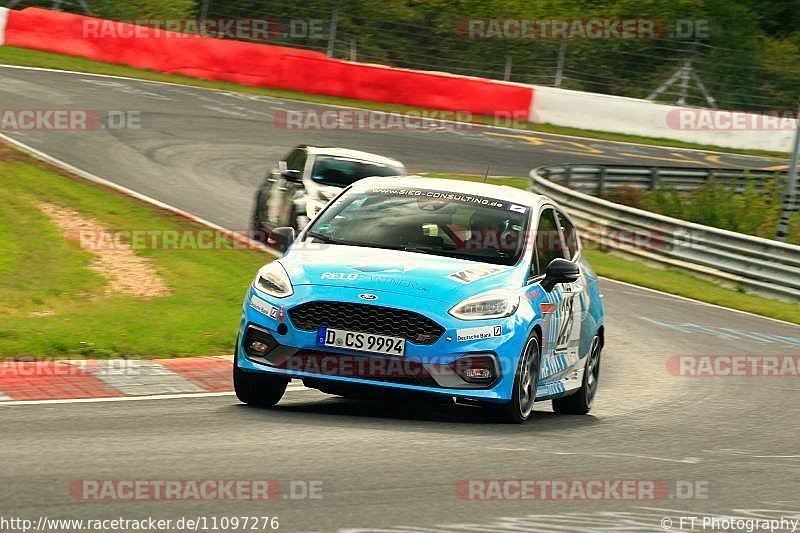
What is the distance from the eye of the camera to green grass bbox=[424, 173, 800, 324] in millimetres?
22531

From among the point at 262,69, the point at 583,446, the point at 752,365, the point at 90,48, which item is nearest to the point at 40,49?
the point at 90,48

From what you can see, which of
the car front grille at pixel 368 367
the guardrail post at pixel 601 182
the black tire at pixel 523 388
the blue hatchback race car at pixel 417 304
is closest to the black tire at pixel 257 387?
the blue hatchback race car at pixel 417 304

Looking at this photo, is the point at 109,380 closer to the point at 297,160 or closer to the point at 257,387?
the point at 257,387

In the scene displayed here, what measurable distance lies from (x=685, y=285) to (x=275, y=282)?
50.6ft

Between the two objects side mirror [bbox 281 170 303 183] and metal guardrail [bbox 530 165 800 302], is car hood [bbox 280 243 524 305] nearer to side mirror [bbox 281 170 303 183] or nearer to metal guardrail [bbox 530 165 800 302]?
side mirror [bbox 281 170 303 183]

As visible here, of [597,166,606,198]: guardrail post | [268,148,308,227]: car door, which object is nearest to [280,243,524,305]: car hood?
[268,148,308,227]: car door

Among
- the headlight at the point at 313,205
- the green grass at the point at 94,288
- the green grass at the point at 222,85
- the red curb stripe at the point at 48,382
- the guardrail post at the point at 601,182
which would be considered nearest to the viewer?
the red curb stripe at the point at 48,382

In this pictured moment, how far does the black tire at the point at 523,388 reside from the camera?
9641 mm

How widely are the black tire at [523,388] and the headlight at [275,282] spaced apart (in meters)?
1.55

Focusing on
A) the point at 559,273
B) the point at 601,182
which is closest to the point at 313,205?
the point at 559,273

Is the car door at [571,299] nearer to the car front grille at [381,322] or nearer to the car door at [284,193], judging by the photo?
the car front grille at [381,322]

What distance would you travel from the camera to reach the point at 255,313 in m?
9.62

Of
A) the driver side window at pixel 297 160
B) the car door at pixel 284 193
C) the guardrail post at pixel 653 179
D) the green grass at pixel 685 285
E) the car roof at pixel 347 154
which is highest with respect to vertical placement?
the car roof at pixel 347 154

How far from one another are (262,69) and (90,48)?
14.4 feet
